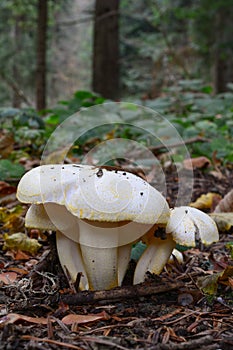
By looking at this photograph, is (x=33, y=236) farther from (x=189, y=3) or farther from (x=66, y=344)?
(x=189, y=3)

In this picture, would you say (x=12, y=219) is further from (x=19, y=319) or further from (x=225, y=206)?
(x=225, y=206)

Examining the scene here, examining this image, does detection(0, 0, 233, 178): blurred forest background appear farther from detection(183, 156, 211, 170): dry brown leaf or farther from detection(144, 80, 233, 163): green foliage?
detection(183, 156, 211, 170): dry brown leaf

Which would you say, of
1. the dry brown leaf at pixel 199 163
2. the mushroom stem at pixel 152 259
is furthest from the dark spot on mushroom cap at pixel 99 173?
the dry brown leaf at pixel 199 163

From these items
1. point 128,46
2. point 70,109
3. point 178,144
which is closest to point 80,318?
point 178,144

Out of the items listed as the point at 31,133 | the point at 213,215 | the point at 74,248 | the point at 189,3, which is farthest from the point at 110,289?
the point at 189,3

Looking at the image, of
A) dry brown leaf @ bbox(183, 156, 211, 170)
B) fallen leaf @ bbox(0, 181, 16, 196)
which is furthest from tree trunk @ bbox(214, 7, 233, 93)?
fallen leaf @ bbox(0, 181, 16, 196)

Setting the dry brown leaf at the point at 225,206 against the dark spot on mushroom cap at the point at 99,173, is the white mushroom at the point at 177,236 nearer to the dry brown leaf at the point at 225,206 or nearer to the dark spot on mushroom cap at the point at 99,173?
the dark spot on mushroom cap at the point at 99,173
